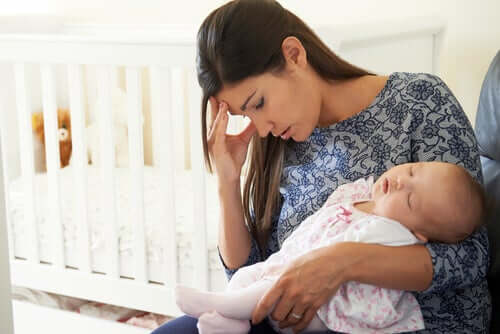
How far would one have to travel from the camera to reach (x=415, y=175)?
1236mm

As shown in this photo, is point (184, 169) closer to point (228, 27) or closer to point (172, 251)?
point (172, 251)

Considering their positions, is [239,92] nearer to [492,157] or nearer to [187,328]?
[187,328]

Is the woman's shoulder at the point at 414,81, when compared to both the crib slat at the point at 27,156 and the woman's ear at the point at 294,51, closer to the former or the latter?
the woman's ear at the point at 294,51

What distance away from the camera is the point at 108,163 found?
2.24 meters

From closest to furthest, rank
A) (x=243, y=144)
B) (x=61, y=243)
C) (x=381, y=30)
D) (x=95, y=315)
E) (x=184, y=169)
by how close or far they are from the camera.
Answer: (x=243, y=144), (x=381, y=30), (x=61, y=243), (x=95, y=315), (x=184, y=169)

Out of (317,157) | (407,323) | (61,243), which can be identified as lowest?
(61,243)

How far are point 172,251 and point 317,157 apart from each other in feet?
2.88

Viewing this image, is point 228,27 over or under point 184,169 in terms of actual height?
over

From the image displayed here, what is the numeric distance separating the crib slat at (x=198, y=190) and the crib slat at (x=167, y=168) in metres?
0.07

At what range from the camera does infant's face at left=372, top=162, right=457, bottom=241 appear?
1.20 metres

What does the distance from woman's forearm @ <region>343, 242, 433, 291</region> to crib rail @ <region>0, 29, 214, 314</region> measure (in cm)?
96

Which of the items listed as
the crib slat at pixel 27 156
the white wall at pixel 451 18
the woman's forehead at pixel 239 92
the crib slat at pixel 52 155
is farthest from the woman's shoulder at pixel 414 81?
the crib slat at pixel 27 156

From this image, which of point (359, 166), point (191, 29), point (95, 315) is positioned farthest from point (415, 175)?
point (191, 29)

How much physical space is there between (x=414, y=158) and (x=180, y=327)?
53cm
